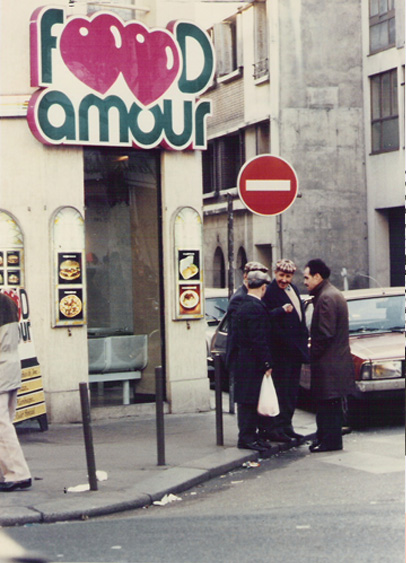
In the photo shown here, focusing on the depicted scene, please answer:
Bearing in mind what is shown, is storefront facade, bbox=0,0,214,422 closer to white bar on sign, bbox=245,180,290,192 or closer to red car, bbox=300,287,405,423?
white bar on sign, bbox=245,180,290,192

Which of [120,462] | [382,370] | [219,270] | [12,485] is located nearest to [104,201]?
[382,370]

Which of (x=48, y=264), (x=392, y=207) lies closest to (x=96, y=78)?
(x=48, y=264)

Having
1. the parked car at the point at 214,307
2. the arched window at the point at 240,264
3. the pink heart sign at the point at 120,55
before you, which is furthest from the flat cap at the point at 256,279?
Answer: the arched window at the point at 240,264

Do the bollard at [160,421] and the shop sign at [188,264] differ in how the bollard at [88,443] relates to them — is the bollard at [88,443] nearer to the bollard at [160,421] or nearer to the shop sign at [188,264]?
the bollard at [160,421]

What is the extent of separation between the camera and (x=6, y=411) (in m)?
8.61

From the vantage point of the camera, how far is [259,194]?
471 inches

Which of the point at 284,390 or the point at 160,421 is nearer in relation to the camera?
the point at 160,421

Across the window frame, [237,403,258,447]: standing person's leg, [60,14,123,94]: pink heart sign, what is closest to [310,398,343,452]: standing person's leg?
[237,403,258,447]: standing person's leg

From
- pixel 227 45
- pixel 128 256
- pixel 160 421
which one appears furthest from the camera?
pixel 227 45

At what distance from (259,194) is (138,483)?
4.24 metres

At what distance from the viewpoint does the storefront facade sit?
1242cm

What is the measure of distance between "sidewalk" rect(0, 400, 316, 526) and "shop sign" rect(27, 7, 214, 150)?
132 inches

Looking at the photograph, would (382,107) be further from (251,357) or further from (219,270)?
(251,357)

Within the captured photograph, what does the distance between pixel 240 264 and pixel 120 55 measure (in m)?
23.0
